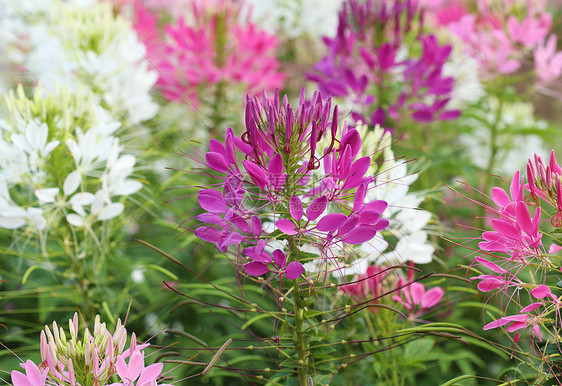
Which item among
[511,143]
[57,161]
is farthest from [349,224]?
[511,143]

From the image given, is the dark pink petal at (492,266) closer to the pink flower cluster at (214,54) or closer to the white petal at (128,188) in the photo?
the white petal at (128,188)

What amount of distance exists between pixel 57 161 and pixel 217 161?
46 cm

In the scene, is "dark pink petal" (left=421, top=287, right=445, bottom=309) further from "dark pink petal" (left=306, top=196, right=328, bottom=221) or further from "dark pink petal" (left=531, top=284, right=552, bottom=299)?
"dark pink petal" (left=306, top=196, right=328, bottom=221)

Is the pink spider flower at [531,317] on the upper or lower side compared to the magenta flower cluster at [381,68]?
lower

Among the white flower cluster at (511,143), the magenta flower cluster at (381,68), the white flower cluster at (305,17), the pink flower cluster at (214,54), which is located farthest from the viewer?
the white flower cluster at (305,17)

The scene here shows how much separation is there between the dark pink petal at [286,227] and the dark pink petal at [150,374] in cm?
23

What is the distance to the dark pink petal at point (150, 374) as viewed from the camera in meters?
0.63

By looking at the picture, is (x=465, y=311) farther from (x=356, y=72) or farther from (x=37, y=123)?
(x=37, y=123)

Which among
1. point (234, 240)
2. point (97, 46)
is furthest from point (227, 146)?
point (97, 46)

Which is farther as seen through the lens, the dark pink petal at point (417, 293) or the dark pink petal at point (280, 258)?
the dark pink petal at point (417, 293)

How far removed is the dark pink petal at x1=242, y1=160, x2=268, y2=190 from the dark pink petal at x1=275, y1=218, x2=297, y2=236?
6cm

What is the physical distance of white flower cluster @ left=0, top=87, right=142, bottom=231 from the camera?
93 cm

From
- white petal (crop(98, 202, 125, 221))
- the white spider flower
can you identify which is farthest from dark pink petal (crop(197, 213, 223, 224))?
the white spider flower

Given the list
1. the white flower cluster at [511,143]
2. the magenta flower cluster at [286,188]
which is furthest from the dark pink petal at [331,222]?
the white flower cluster at [511,143]
